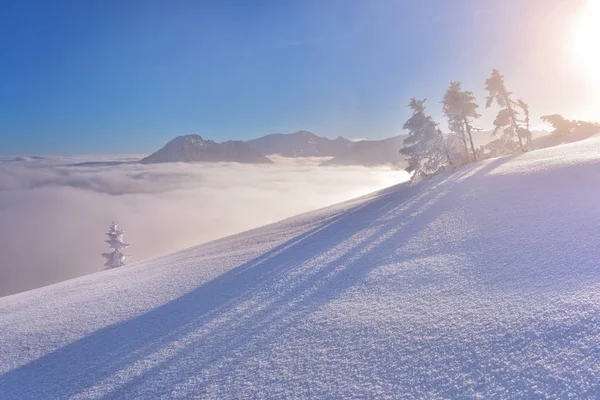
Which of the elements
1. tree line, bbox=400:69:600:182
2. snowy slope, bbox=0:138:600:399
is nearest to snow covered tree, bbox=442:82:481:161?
tree line, bbox=400:69:600:182

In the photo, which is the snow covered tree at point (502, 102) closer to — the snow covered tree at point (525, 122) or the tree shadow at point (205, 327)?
the snow covered tree at point (525, 122)

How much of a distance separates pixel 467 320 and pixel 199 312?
13.4ft

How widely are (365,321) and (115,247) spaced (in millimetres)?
54229

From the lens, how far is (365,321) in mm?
4203

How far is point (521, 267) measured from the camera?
4.70 metres

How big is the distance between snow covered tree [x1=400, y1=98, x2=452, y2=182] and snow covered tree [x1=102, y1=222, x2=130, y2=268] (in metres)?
42.6

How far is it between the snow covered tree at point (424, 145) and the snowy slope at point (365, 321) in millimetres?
22359

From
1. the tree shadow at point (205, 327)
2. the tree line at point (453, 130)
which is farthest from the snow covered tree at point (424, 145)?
the tree shadow at point (205, 327)

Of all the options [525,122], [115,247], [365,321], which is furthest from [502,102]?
[115,247]

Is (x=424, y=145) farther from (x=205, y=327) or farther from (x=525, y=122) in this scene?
(x=205, y=327)

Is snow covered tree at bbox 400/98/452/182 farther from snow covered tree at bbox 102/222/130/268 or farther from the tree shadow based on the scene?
snow covered tree at bbox 102/222/130/268

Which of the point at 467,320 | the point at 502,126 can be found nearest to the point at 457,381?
the point at 467,320

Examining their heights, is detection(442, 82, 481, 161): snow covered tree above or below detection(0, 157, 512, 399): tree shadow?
above

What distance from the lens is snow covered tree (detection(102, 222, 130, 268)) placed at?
48969 mm
